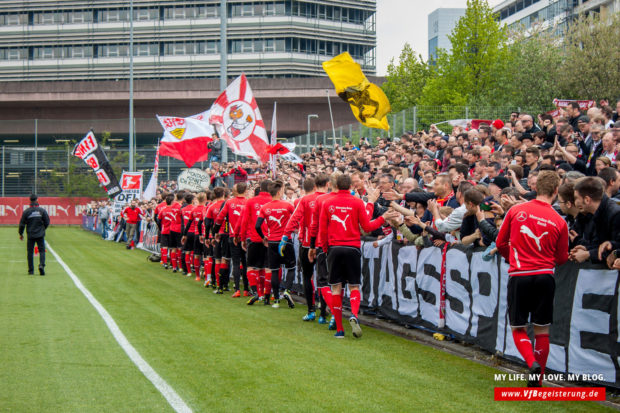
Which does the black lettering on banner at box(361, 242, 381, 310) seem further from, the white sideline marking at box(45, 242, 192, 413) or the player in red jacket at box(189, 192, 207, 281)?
the player in red jacket at box(189, 192, 207, 281)

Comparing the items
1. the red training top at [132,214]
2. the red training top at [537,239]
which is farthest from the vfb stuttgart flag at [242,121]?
the red training top at [132,214]

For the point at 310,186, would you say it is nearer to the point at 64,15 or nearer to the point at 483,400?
the point at 483,400

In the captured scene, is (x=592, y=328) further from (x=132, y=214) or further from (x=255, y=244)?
(x=132, y=214)

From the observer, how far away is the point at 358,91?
1664 cm

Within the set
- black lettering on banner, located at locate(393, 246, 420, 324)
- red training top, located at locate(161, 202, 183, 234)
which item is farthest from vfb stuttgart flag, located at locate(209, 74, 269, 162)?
black lettering on banner, located at locate(393, 246, 420, 324)

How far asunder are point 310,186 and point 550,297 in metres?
6.26

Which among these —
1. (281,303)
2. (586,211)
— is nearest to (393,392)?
(586,211)

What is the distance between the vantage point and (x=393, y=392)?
7.42 meters

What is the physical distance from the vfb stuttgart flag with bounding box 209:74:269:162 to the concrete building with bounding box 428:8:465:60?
5378 inches

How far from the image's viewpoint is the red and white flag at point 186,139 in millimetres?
25672

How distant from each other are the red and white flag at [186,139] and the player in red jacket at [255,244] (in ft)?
36.0

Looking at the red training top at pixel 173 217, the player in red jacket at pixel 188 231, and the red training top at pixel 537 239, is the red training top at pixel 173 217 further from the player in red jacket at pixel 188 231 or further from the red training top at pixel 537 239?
the red training top at pixel 537 239

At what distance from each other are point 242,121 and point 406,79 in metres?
34.7

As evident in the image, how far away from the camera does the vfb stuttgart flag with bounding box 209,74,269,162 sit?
21109 millimetres
